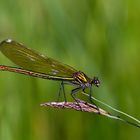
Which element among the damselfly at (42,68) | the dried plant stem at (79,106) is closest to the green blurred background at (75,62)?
the damselfly at (42,68)

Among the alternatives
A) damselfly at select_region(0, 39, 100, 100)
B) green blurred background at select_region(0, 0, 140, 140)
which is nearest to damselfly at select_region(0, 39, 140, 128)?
damselfly at select_region(0, 39, 100, 100)

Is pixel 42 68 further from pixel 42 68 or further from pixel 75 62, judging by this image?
pixel 75 62

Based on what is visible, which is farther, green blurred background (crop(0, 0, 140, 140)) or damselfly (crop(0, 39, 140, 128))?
green blurred background (crop(0, 0, 140, 140))

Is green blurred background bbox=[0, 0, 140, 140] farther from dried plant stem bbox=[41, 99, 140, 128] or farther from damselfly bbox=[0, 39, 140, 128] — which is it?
dried plant stem bbox=[41, 99, 140, 128]

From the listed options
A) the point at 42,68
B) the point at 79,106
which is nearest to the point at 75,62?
the point at 42,68

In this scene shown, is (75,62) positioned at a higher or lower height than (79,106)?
higher

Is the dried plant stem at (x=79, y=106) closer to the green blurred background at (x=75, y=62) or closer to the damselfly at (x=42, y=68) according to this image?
the damselfly at (x=42, y=68)

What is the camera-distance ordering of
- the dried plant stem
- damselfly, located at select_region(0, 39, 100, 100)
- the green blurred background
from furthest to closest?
the green blurred background < damselfly, located at select_region(0, 39, 100, 100) < the dried plant stem
